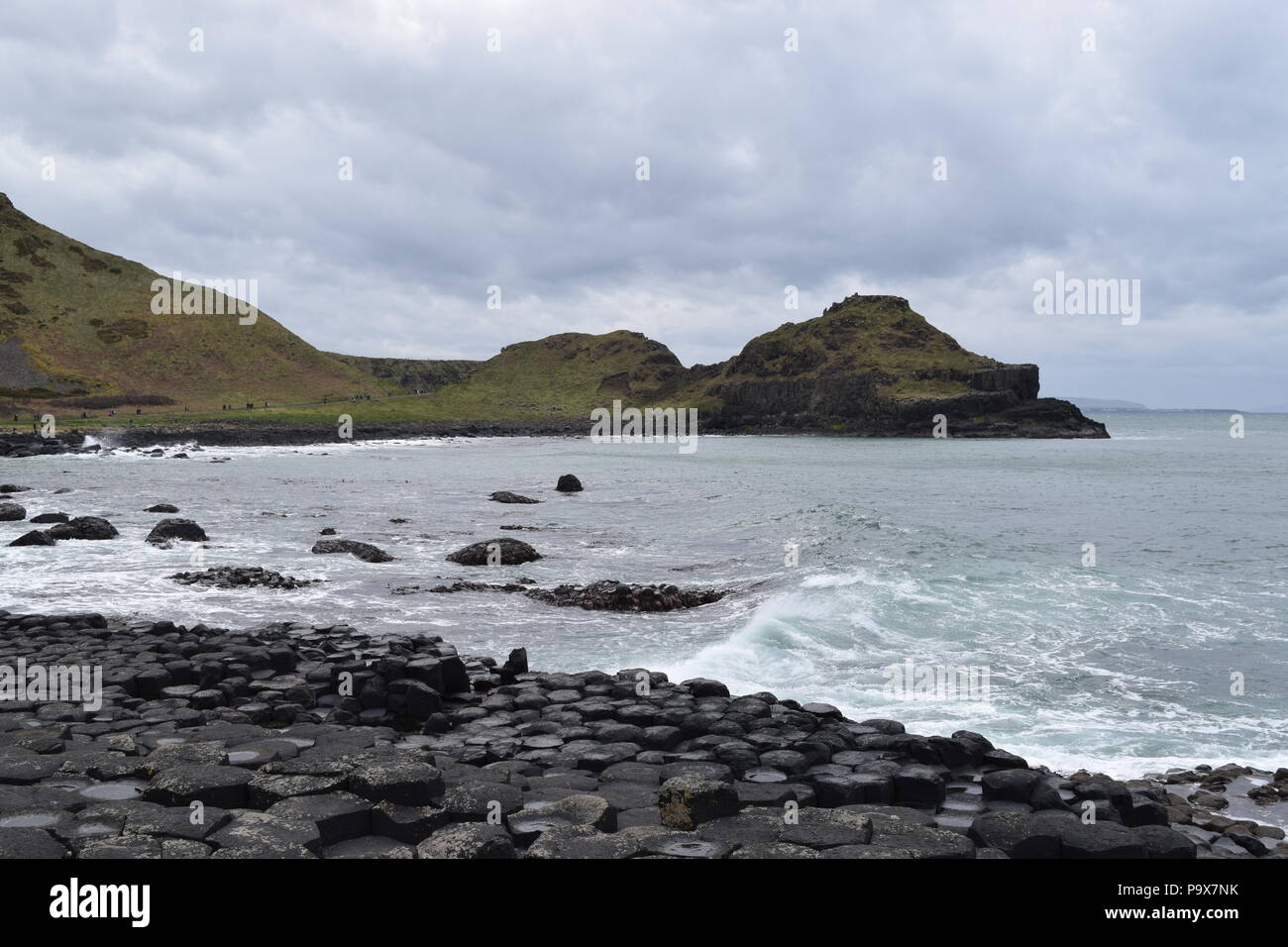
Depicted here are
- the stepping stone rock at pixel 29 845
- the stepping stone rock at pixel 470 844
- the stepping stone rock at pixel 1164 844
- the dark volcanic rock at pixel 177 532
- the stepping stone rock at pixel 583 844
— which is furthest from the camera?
the dark volcanic rock at pixel 177 532

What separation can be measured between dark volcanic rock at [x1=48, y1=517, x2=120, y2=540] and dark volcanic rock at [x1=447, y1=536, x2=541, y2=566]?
520 inches

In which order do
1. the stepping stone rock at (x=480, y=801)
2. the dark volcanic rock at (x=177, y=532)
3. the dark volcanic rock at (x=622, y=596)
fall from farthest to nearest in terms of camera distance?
the dark volcanic rock at (x=177, y=532) → the dark volcanic rock at (x=622, y=596) → the stepping stone rock at (x=480, y=801)

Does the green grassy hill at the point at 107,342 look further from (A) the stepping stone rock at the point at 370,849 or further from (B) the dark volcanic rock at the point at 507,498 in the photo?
(A) the stepping stone rock at the point at 370,849

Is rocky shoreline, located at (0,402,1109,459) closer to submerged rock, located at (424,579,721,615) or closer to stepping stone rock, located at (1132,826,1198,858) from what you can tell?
submerged rock, located at (424,579,721,615)

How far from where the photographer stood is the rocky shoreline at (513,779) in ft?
25.8

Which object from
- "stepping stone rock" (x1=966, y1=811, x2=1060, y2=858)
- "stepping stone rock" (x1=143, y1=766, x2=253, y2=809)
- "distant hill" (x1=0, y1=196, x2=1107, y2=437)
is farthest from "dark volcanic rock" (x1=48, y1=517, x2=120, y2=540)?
"distant hill" (x1=0, y1=196, x2=1107, y2=437)

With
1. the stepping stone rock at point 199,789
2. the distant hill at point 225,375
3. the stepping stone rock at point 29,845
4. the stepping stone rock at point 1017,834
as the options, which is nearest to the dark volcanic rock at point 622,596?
the stepping stone rock at point 199,789

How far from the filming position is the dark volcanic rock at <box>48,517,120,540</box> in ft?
102

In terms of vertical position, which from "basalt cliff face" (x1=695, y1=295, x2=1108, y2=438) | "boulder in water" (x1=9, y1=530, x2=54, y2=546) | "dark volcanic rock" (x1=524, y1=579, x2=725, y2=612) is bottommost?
"dark volcanic rock" (x1=524, y1=579, x2=725, y2=612)

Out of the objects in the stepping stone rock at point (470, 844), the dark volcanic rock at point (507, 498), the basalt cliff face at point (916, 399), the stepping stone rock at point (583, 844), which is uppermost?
the basalt cliff face at point (916, 399)

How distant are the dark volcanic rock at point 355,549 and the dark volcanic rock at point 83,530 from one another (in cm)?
768
